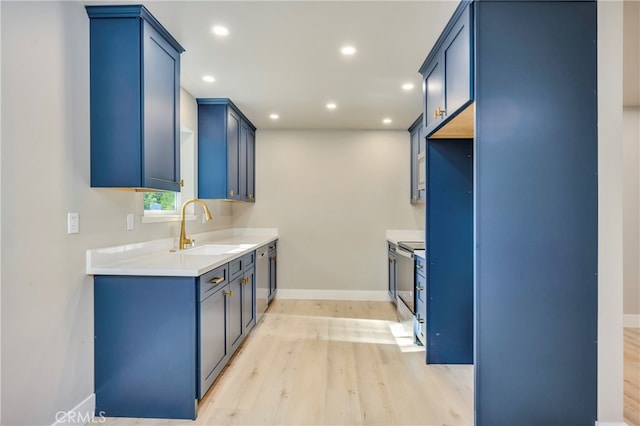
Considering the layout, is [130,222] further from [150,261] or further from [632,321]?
[632,321]

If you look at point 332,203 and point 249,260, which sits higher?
point 332,203

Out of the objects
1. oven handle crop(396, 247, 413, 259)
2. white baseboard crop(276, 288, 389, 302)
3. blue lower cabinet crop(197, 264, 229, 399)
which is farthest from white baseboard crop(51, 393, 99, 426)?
white baseboard crop(276, 288, 389, 302)

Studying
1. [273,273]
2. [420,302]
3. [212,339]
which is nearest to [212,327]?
[212,339]

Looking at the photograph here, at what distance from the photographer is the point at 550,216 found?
5.89 ft

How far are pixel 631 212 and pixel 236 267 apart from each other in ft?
14.4

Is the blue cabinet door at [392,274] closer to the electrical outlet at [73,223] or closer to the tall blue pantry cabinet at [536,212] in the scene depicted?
the tall blue pantry cabinet at [536,212]

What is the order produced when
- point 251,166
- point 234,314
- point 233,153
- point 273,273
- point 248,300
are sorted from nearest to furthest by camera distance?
point 234,314 < point 248,300 < point 233,153 < point 273,273 < point 251,166

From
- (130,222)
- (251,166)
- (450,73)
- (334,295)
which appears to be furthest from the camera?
(334,295)

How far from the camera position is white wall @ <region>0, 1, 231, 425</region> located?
5.06ft

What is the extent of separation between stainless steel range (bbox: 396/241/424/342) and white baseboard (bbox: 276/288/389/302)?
0.95m

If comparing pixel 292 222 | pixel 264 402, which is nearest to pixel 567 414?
pixel 264 402

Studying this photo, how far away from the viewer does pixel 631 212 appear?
3.87 meters

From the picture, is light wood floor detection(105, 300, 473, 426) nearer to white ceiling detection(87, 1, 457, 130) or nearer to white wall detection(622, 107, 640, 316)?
white ceiling detection(87, 1, 457, 130)

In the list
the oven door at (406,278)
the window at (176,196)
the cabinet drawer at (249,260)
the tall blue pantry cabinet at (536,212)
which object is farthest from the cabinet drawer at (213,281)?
the oven door at (406,278)
